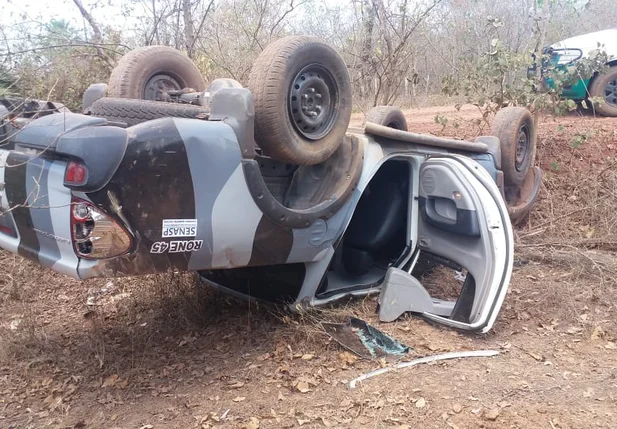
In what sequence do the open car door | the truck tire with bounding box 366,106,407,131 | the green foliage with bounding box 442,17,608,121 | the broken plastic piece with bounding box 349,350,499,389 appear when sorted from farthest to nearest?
the green foliage with bounding box 442,17,608,121 < the truck tire with bounding box 366,106,407,131 < the open car door < the broken plastic piece with bounding box 349,350,499,389

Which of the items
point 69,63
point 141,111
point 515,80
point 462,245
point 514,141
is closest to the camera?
point 141,111

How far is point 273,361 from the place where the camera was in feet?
12.2

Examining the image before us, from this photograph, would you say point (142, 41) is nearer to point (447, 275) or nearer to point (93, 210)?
point (447, 275)

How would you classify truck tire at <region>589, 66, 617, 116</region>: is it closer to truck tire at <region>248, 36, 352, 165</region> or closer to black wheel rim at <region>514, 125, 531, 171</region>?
black wheel rim at <region>514, 125, 531, 171</region>

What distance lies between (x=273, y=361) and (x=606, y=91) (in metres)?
7.48

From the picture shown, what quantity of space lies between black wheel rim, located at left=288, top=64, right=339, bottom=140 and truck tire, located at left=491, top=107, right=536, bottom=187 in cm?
238

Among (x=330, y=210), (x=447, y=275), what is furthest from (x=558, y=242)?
(x=330, y=210)

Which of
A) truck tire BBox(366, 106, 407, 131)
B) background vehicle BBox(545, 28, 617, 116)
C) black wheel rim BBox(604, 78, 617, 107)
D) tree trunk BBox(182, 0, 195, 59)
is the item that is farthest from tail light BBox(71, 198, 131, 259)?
black wheel rim BBox(604, 78, 617, 107)

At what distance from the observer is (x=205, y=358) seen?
12.7 ft

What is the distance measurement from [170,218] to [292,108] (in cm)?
101

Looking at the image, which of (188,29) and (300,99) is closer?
(300,99)

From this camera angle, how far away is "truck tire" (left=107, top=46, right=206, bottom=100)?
4.19m

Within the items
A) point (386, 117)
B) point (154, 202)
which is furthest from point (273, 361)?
point (386, 117)

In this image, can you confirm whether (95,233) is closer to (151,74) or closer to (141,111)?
(141,111)
